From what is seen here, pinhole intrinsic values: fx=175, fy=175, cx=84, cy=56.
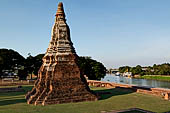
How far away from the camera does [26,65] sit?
5041cm

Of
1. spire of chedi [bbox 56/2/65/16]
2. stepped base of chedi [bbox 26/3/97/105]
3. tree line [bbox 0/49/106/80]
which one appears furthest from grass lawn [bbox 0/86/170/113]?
tree line [bbox 0/49/106/80]

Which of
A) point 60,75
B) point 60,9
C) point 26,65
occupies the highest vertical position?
point 60,9

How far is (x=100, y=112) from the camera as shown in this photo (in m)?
11.8

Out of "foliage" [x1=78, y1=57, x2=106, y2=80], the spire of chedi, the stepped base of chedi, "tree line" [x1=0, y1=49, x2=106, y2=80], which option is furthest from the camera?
"foliage" [x1=78, y1=57, x2=106, y2=80]

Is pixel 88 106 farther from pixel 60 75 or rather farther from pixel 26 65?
pixel 26 65

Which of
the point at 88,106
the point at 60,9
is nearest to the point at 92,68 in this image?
the point at 60,9

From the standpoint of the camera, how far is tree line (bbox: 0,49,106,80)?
155 feet

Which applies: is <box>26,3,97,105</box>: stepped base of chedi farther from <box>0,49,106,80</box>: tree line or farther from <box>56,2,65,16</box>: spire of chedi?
<box>0,49,106,80</box>: tree line

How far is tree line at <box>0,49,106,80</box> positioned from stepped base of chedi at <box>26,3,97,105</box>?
2919cm

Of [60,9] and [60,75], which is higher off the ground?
[60,9]

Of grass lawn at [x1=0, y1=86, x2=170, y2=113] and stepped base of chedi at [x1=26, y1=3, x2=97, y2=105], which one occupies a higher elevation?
stepped base of chedi at [x1=26, y1=3, x2=97, y2=105]

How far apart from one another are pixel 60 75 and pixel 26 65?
37.0 m

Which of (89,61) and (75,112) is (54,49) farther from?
(89,61)

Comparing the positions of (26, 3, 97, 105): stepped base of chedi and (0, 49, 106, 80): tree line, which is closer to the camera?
(26, 3, 97, 105): stepped base of chedi
